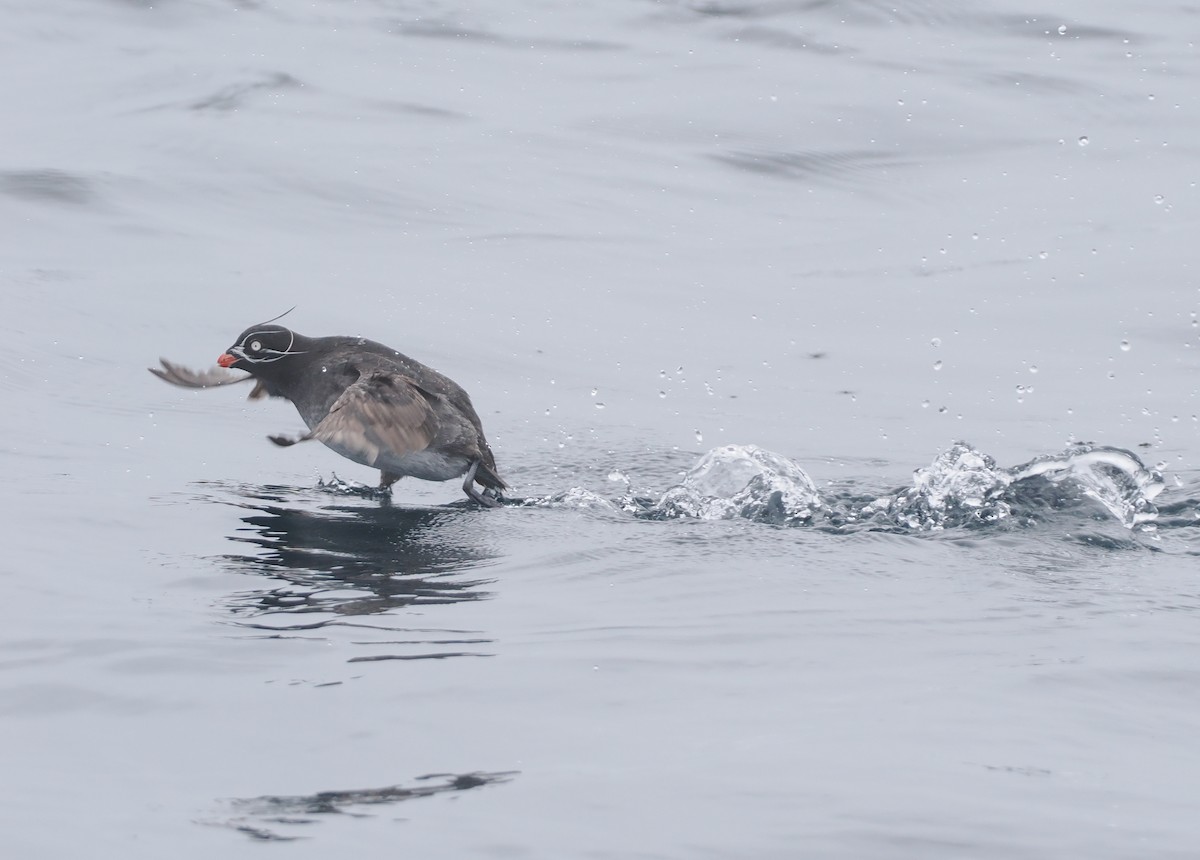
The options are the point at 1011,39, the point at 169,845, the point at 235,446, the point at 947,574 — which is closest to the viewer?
the point at 169,845

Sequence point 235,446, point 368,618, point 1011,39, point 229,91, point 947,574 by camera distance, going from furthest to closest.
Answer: point 1011,39, point 229,91, point 235,446, point 947,574, point 368,618

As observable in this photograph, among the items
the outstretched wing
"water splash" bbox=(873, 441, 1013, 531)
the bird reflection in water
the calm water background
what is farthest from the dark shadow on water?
the outstretched wing

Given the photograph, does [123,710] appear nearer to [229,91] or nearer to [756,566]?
[756,566]

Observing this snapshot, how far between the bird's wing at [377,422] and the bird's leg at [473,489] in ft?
1.06

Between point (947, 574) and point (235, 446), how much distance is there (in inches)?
185

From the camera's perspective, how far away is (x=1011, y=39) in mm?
25109

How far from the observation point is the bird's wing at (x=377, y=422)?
8312 millimetres

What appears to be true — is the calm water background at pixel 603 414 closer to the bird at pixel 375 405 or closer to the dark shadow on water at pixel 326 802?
the dark shadow on water at pixel 326 802

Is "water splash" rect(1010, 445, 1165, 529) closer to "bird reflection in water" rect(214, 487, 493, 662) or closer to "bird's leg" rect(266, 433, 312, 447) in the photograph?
"bird reflection in water" rect(214, 487, 493, 662)

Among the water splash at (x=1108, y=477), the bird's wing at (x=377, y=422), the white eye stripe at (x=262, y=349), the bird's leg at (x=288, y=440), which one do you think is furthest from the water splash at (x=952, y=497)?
the white eye stripe at (x=262, y=349)

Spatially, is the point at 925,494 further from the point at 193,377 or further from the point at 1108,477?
the point at 193,377

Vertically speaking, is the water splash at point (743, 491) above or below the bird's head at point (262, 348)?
below

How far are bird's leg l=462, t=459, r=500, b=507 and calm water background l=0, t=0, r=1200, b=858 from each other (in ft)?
0.52

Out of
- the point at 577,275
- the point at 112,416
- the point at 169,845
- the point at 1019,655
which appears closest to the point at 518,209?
the point at 577,275
